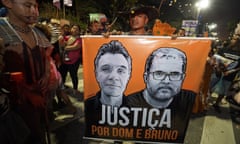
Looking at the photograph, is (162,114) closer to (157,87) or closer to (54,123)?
(157,87)

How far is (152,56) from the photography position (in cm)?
205

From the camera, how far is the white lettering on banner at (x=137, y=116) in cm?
224

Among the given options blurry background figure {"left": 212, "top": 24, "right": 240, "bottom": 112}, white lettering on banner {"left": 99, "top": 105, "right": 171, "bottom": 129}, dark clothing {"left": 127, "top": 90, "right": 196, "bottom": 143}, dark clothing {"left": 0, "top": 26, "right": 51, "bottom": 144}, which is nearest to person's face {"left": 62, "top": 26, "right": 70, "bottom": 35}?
dark clothing {"left": 0, "top": 26, "right": 51, "bottom": 144}

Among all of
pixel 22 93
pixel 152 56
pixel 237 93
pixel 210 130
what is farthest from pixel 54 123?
pixel 237 93

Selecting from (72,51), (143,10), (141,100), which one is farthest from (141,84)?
(72,51)

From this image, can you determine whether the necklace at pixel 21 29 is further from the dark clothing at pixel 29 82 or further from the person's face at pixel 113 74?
the person's face at pixel 113 74

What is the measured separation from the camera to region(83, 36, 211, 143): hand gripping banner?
2039 mm

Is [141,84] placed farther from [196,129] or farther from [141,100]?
[196,129]

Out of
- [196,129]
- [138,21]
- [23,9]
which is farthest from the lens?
[196,129]

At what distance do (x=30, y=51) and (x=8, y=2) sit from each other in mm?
514

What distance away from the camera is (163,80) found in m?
2.10

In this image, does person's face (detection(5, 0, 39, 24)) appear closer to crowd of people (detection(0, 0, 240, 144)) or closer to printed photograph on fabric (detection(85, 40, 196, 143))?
crowd of people (detection(0, 0, 240, 144))

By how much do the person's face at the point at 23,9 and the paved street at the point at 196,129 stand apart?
1.86 m

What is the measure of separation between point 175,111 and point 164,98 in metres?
0.21
